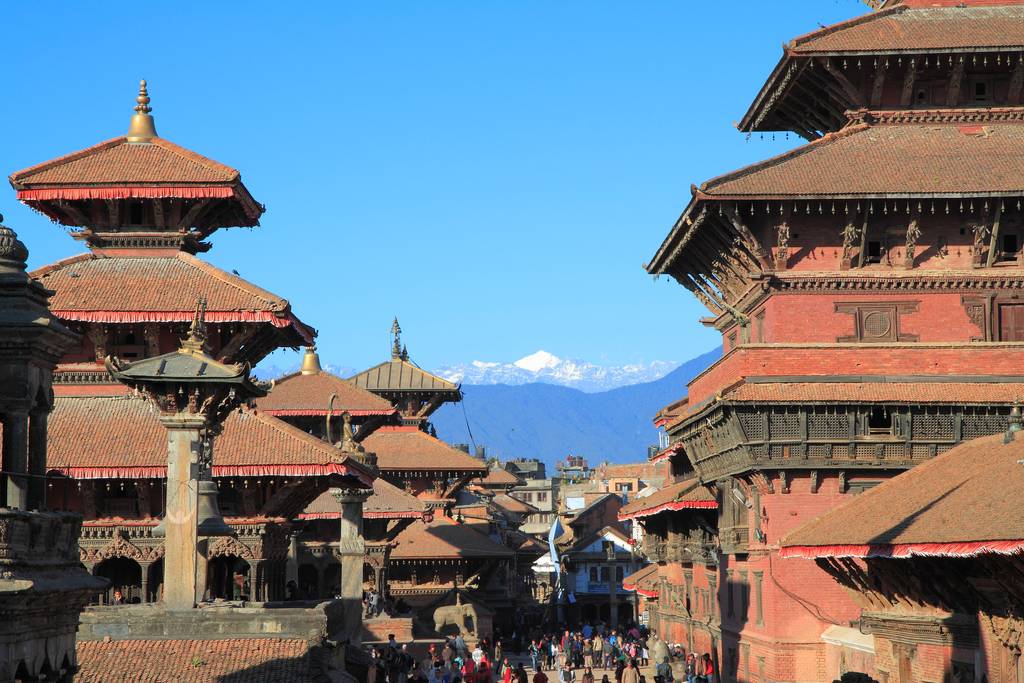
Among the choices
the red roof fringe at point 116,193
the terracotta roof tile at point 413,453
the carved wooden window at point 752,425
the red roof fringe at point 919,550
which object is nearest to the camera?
the red roof fringe at point 919,550

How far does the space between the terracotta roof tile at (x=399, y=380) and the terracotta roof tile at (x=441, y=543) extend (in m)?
11.9


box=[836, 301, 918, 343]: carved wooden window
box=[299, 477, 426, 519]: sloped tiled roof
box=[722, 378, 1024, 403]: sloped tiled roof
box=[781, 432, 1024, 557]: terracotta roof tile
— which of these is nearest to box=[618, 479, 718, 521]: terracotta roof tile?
box=[836, 301, 918, 343]: carved wooden window

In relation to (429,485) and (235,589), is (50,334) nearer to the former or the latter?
(235,589)

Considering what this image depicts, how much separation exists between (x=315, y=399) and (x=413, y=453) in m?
10.4

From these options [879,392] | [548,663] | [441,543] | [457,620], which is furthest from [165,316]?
[548,663]

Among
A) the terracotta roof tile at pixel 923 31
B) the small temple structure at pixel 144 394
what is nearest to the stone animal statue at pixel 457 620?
the small temple structure at pixel 144 394

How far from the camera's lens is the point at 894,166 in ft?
138

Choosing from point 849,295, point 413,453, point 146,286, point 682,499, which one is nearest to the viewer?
point 146,286

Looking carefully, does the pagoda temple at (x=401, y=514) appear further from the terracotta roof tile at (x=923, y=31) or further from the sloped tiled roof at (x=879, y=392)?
the terracotta roof tile at (x=923, y=31)

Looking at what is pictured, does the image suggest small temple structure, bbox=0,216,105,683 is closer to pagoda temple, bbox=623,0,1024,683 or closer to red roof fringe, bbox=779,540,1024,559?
red roof fringe, bbox=779,540,1024,559

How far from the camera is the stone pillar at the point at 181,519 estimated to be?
26.5 m

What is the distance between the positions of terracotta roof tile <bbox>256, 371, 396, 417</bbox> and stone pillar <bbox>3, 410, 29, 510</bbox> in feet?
151

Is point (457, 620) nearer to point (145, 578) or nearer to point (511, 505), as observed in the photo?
point (145, 578)

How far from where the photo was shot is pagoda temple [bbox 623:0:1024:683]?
38.4 meters
